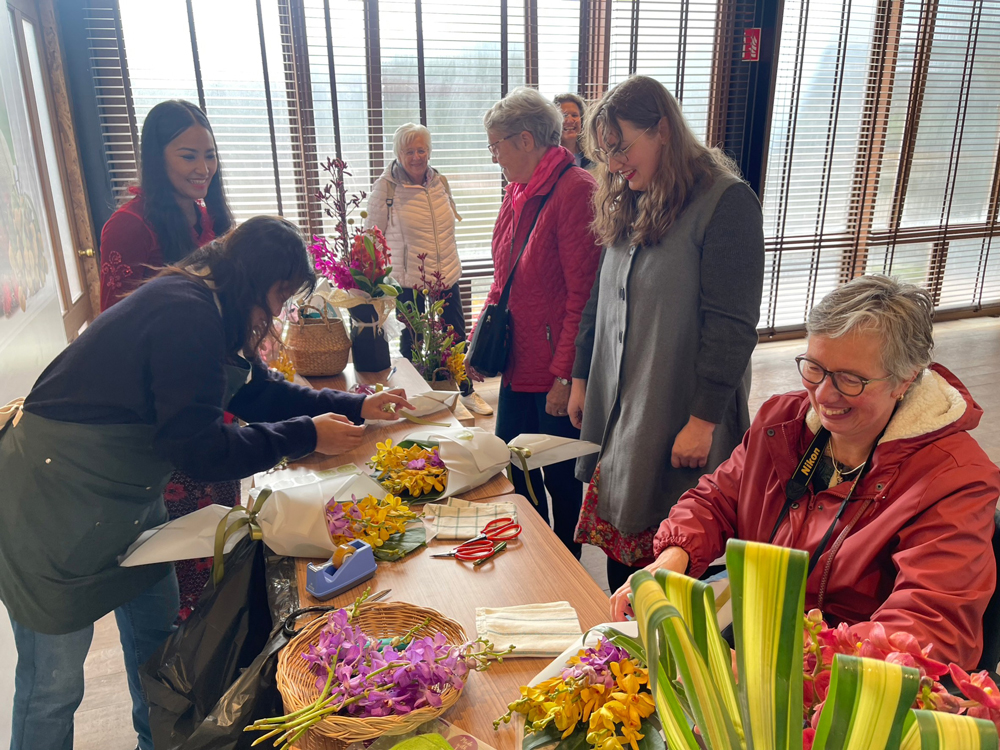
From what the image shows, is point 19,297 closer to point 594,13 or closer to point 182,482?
point 182,482

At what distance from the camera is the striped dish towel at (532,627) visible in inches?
42.6

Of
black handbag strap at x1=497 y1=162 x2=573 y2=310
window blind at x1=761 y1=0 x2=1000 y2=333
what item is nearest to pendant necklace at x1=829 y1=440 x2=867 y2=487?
black handbag strap at x1=497 y1=162 x2=573 y2=310

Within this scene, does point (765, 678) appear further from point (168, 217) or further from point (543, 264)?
point (168, 217)

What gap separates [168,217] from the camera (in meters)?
2.20

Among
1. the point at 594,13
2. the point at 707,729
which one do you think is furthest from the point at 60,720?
the point at 594,13

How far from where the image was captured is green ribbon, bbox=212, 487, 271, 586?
4.11 ft

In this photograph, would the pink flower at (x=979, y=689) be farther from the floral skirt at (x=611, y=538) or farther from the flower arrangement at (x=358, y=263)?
the flower arrangement at (x=358, y=263)

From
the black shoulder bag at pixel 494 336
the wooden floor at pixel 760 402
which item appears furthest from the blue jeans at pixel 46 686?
the black shoulder bag at pixel 494 336

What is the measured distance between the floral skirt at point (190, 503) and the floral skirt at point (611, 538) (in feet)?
3.26

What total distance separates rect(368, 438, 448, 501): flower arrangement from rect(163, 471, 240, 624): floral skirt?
564 mm

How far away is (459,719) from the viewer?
0.96 metres

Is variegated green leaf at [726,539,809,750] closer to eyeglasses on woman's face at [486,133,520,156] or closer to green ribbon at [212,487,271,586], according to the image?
green ribbon at [212,487,271,586]

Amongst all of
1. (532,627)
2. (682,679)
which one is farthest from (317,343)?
(682,679)

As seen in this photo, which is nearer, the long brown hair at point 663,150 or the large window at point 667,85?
the long brown hair at point 663,150
